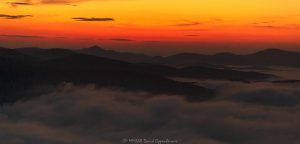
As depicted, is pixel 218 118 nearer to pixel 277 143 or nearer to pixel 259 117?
pixel 259 117

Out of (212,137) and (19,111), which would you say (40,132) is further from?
(212,137)

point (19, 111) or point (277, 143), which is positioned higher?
point (19, 111)

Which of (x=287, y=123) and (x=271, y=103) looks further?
(x=271, y=103)

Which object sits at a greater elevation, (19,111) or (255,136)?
(19,111)

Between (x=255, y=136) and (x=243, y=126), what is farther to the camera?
→ (x=243, y=126)

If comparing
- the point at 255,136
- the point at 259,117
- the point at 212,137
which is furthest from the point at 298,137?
the point at 259,117

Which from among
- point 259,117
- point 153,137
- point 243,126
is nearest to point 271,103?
point 259,117

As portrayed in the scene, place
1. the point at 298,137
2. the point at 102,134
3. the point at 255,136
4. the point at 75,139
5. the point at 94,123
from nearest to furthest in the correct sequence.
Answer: the point at 298,137 < the point at 255,136 < the point at 75,139 < the point at 102,134 < the point at 94,123

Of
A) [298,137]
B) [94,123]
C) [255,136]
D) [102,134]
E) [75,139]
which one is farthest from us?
[94,123]

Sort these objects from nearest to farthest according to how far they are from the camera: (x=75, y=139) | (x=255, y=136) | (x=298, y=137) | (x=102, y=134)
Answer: (x=298, y=137)
(x=255, y=136)
(x=75, y=139)
(x=102, y=134)
